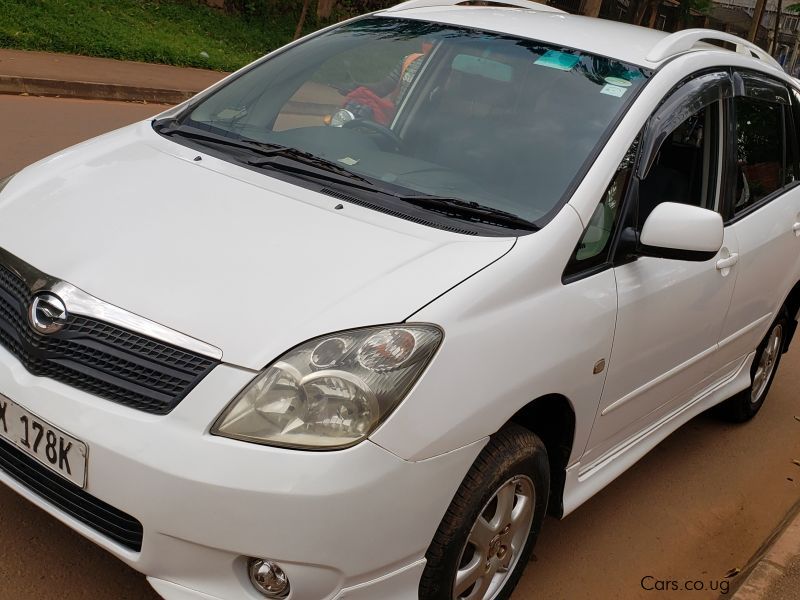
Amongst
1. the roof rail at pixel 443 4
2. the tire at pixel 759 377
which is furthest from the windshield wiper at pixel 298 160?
the tire at pixel 759 377

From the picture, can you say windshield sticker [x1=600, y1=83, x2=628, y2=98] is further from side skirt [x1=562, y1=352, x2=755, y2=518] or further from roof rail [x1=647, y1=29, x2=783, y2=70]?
side skirt [x1=562, y1=352, x2=755, y2=518]

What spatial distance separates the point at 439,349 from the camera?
2449 millimetres

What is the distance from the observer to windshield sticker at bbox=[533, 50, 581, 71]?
139 inches

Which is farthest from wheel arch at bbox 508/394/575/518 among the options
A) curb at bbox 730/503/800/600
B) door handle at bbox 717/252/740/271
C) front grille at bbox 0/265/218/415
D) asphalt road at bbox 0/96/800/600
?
door handle at bbox 717/252/740/271

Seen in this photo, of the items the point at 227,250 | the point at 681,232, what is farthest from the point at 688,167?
the point at 227,250

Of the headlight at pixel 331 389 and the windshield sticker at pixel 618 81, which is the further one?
the windshield sticker at pixel 618 81

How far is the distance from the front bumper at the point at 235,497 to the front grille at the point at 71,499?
1.3 inches

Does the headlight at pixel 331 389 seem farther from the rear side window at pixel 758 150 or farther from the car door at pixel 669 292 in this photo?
the rear side window at pixel 758 150

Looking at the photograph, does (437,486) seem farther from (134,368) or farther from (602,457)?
(602,457)

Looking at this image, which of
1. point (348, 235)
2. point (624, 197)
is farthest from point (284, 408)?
point (624, 197)

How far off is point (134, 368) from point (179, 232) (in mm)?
525

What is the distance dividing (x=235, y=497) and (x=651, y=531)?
2.30 meters

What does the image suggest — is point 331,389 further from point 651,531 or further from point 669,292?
point 651,531

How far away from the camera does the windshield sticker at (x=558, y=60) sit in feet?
11.6
